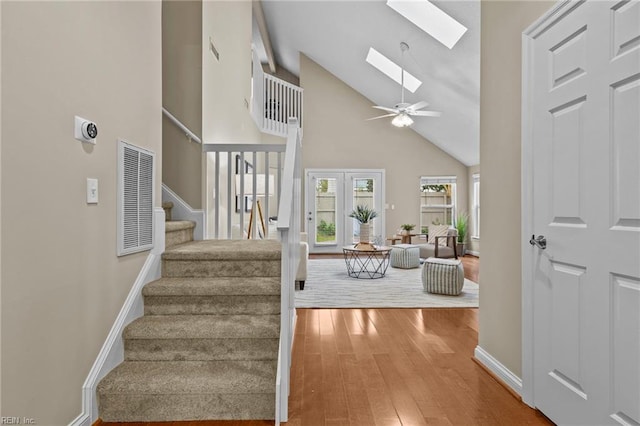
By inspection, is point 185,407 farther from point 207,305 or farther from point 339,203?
point 339,203

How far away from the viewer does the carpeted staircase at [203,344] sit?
6.30 ft

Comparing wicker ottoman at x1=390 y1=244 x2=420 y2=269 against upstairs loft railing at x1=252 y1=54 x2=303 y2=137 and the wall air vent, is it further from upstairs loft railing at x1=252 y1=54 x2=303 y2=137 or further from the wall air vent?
the wall air vent

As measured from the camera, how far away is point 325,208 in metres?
9.36

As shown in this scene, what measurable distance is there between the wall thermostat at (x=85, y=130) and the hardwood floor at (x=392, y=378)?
1.47 m

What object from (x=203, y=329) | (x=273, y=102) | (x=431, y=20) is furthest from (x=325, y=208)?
(x=203, y=329)

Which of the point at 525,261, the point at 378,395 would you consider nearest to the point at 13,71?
the point at 378,395

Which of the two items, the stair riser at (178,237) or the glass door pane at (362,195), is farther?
the glass door pane at (362,195)

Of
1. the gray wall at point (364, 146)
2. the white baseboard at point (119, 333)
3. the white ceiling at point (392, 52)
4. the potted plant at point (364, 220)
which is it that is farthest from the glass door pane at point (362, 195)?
the white baseboard at point (119, 333)

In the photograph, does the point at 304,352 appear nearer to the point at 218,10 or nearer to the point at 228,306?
the point at 228,306

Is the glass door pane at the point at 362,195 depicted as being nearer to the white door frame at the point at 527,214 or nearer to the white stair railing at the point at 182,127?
the white stair railing at the point at 182,127

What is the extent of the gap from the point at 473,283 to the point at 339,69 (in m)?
5.86

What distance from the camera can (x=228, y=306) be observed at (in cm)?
242

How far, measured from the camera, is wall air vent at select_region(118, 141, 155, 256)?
2174 mm

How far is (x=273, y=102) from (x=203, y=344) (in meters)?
7.29
